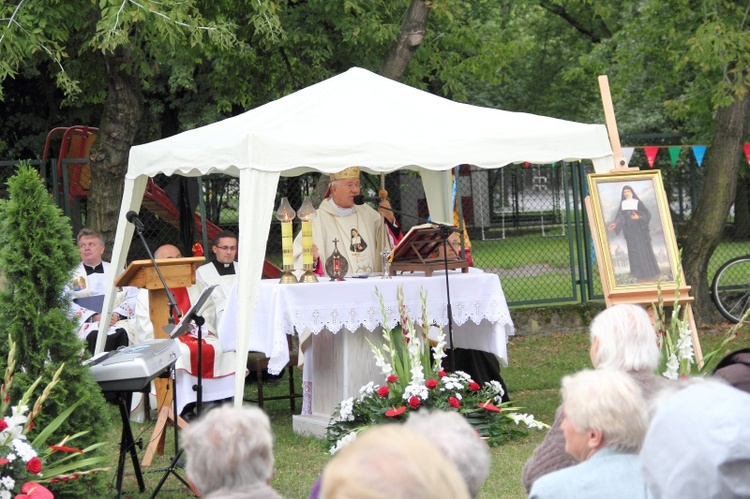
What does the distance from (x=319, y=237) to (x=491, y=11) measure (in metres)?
14.6

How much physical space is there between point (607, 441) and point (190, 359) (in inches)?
243

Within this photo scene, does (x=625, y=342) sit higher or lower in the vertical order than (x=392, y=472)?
higher

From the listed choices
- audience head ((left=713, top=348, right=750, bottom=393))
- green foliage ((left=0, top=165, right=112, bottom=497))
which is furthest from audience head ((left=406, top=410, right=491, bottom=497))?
green foliage ((left=0, top=165, right=112, bottom=497))

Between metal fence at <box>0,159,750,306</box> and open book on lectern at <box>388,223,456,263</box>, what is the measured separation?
324 centimetres

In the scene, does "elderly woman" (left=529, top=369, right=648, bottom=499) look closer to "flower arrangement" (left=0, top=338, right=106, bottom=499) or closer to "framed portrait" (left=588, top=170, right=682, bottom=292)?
"flower arrangement" (left=0, top=338, right=106, bottom=499)

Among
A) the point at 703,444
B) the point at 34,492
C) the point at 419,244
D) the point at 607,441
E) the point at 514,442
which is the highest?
the point at 419,244

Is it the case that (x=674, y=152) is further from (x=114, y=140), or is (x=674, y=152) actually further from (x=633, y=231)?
(x=114, y=140)

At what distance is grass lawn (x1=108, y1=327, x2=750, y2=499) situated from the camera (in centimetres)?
686

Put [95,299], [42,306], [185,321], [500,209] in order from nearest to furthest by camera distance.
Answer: [42,306] → [185,321] → [95,299] → [500,209]

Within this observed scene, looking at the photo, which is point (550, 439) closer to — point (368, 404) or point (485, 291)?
point (368, 404)

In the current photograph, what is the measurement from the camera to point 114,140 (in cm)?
1155

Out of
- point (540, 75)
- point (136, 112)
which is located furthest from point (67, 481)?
point (540, 75)

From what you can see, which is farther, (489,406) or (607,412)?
(489,406)

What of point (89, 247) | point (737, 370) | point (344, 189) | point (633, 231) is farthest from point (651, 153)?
point (737, 370)
